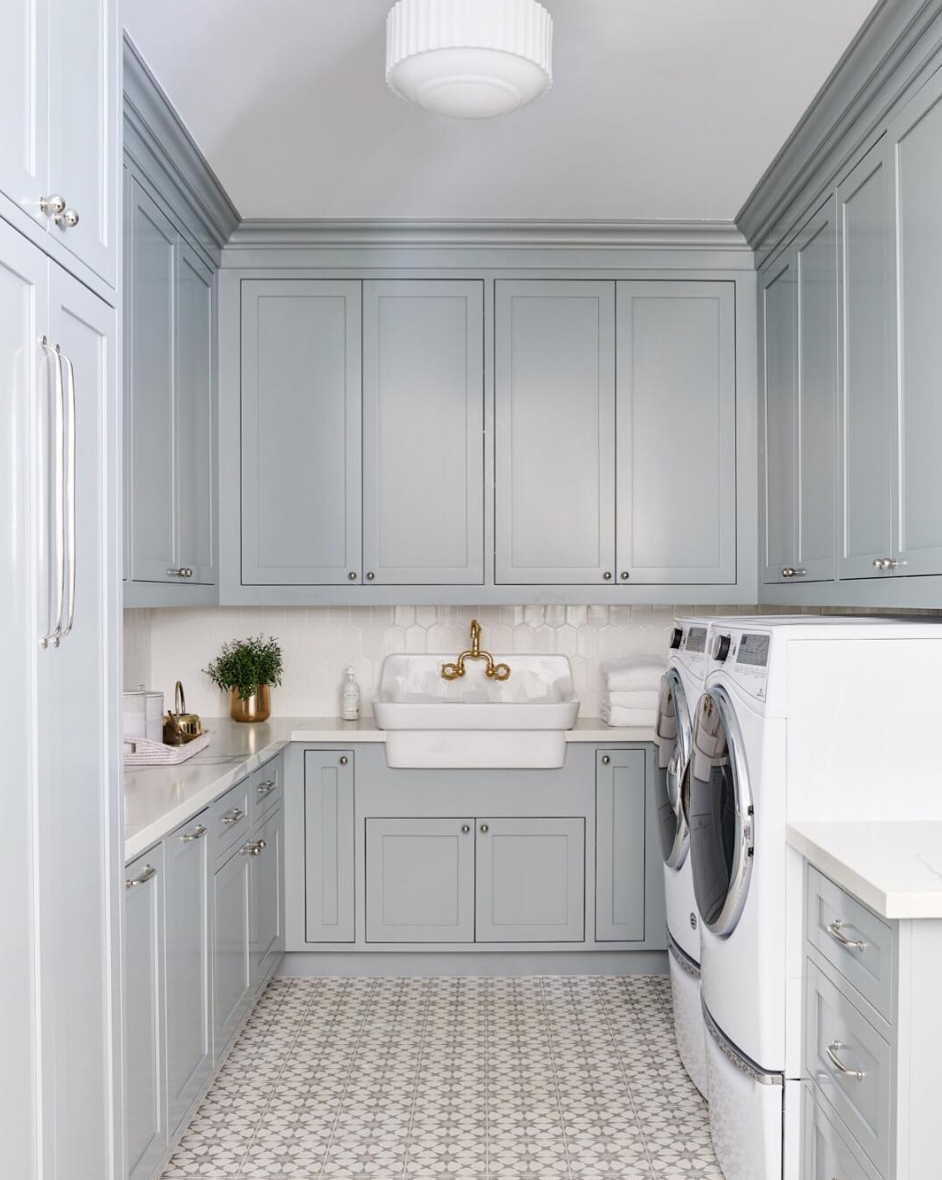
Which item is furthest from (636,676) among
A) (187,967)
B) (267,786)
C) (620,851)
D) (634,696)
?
(187,967)

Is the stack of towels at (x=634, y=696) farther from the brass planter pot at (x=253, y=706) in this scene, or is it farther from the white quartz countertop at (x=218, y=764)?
the brass planter pot at (x=253, y=706)

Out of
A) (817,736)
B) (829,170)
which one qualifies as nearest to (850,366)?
(829,170)

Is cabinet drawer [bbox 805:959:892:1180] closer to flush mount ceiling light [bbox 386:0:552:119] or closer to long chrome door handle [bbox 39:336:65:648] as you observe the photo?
long chrome door handle [bbox 39:336:65:648]

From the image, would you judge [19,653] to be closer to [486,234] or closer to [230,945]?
[230,945]

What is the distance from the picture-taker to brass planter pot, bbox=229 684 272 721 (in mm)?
3854

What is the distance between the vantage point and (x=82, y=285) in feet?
Answer: 5.47

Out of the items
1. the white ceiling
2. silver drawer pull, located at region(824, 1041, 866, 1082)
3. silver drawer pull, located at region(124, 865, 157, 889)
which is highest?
the white ceiling

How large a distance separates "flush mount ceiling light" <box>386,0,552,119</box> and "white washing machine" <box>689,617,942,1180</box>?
48.3 inches

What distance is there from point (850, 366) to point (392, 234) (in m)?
1.67

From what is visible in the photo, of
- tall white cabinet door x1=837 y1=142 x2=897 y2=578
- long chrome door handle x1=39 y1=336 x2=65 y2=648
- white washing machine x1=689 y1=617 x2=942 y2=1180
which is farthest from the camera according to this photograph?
tall white cabinet door x1=837 y1=142 x2=897 y2=578

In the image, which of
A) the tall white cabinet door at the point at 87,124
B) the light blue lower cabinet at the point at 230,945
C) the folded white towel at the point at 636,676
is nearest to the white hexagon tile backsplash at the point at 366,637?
the folded white towel at the point at 636,676

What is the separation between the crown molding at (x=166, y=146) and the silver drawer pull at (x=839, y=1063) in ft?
8.21

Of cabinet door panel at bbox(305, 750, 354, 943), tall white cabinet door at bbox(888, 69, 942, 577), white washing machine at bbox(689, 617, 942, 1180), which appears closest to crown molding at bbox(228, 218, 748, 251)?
tall white cabinet door at bbox(888, 69, 942, 577)

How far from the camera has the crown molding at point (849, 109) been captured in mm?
2219
